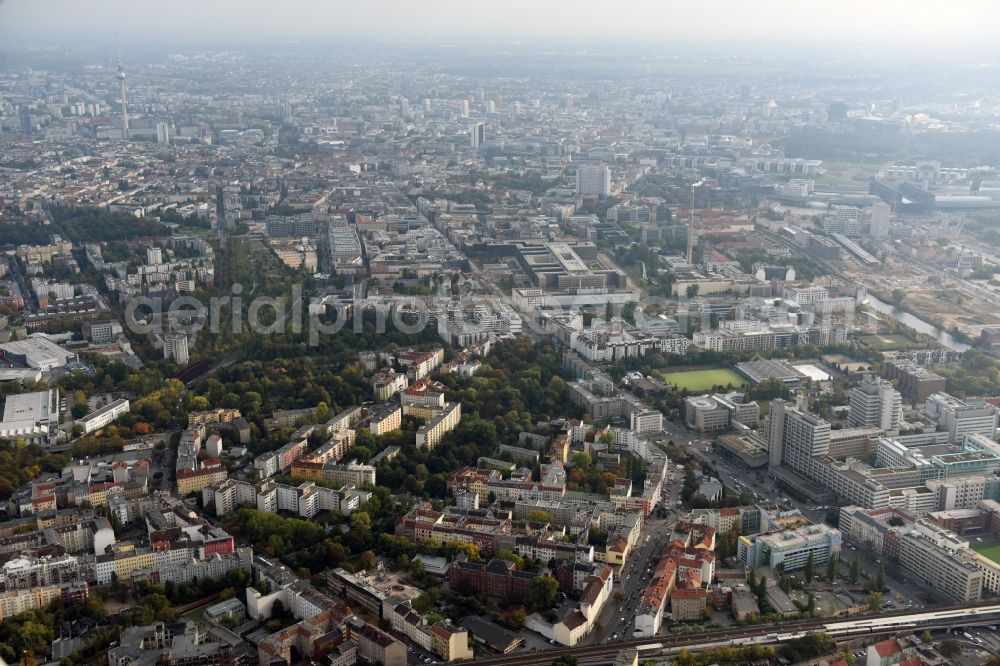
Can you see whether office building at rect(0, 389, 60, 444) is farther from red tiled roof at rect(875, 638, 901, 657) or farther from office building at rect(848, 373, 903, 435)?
office building at rect(848, 373, 903, 435)

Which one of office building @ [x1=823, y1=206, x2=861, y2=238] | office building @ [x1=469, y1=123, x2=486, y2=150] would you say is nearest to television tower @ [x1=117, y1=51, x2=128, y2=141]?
office building @ [x1=469, y1=123, x2=486, y2=150]

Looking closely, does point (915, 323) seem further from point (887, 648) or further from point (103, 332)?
point (103, 332)

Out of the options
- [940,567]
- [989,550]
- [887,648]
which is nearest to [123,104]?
[989,550]

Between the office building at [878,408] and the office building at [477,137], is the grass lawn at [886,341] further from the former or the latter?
the office building at [477,137]

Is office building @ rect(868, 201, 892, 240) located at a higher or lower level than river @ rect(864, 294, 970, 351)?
higher

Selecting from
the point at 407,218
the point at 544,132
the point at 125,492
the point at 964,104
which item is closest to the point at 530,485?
the point at 125,492

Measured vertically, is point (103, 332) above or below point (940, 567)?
above

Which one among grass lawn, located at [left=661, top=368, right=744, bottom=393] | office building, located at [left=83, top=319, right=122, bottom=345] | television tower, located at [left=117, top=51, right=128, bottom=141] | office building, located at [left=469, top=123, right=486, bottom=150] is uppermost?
television tower, located at [left=117, top=51, right=128, bottom=141]

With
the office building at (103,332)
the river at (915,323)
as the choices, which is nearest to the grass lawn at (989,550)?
the river at (915,323)
